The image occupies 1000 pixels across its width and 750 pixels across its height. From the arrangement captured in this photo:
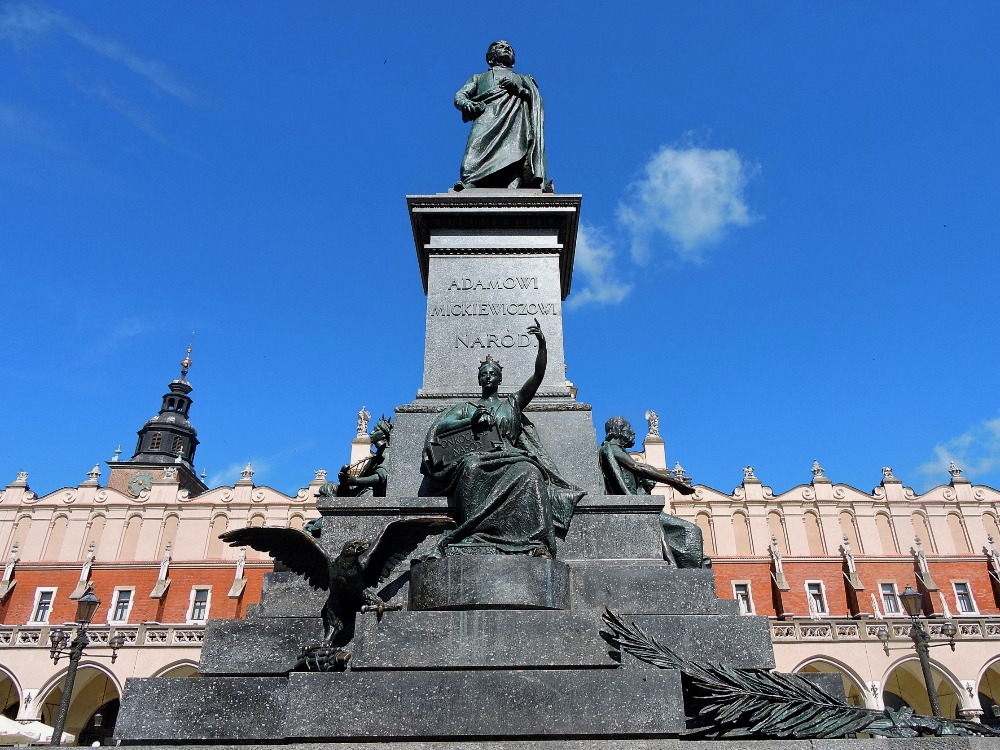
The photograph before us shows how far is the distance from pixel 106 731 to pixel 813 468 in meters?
37.9

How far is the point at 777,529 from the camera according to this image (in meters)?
39.9

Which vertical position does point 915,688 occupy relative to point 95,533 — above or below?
below

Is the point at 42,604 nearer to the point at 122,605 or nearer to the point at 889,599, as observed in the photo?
the point at 122,605

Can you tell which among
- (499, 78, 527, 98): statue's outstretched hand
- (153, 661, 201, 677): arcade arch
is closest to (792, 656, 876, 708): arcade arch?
(153, 661, 201, 677): arcade arch

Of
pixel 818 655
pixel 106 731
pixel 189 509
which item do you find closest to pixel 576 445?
pixel 818 655

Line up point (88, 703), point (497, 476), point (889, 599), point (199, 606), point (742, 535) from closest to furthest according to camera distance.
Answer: point (497, 476), point (88, 703), point (889, 599), point (199, 606), point (742, 535)

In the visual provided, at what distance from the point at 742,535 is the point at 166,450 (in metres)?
44.5

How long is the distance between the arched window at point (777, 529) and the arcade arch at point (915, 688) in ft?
27.2

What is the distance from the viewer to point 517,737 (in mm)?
3711

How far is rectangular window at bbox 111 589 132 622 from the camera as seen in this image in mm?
37469

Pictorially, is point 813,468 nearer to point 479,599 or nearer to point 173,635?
point 173,635

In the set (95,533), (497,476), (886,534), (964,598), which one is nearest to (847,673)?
(886,534)

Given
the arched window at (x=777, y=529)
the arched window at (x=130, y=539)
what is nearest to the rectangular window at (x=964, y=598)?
the arched window at (x=777, y=529)

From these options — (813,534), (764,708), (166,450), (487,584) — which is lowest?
(764,708)
